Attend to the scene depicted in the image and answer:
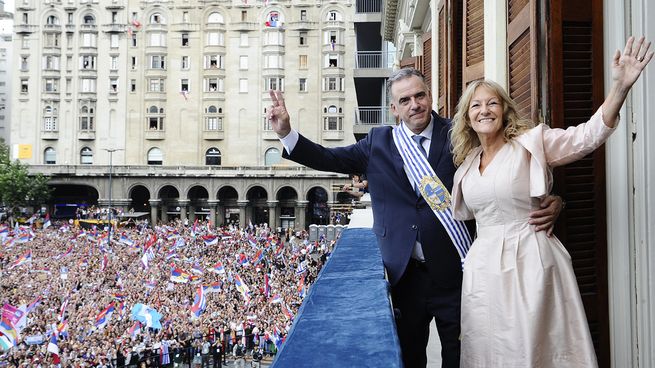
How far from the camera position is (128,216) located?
165 ft

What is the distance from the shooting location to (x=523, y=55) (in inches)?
160

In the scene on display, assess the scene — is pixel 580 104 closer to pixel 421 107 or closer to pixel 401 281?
pixel 421 107

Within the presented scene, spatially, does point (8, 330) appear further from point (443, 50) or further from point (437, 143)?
point (437, 143)

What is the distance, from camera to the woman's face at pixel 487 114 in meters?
2.77

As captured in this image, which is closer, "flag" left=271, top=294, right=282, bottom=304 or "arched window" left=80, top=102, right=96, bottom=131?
"flag" left=271, top=294, right=282, bottom=304

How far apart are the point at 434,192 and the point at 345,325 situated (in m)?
1.24

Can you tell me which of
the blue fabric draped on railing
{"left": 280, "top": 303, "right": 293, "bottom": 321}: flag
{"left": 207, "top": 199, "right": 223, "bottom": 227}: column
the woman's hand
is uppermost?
the woman's hand

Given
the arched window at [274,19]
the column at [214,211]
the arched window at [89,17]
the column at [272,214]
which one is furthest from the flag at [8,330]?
the arched window at [89,17]

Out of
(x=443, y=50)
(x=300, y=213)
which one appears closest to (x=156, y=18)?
(x=300, y=213)

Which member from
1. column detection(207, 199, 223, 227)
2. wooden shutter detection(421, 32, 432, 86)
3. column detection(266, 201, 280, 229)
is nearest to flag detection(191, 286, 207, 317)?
wooden shutter detection(421, 32, 432, 86)

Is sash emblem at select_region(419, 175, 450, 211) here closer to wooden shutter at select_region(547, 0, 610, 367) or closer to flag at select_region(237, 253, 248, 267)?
wooden shutter at select_region(547, 0, 610, 367)

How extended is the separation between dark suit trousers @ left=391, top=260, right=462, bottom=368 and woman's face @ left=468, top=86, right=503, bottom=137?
0.85 m

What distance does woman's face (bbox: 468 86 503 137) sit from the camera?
109 inches

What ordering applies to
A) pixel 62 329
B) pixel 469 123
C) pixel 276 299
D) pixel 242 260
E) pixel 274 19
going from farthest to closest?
pixel 274 19 < pixel 242 260 < pixel 276 299 < pixel 62 329 < pixel 469 123
